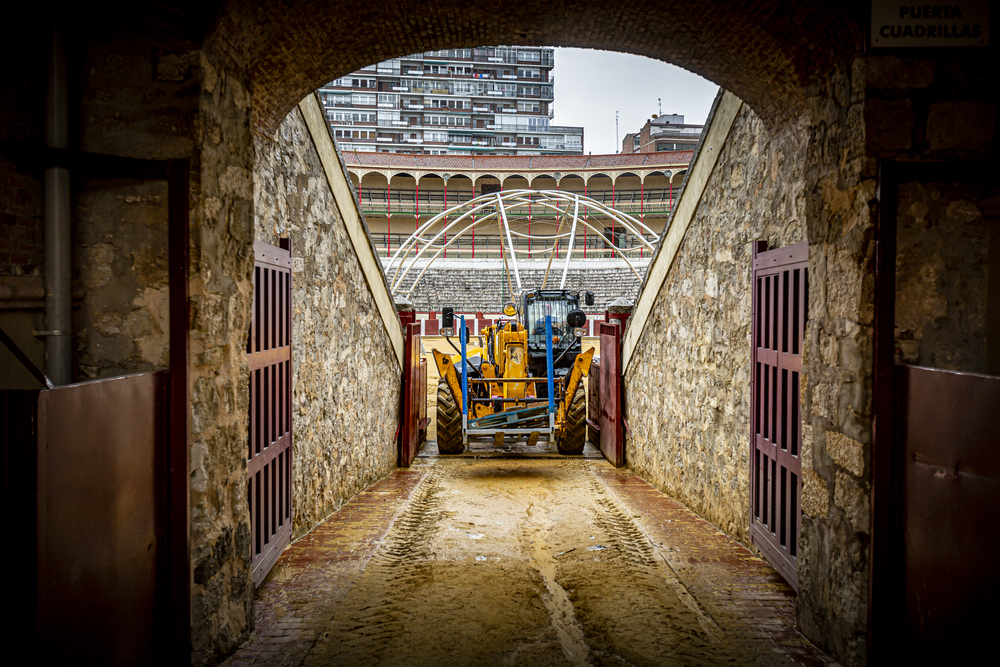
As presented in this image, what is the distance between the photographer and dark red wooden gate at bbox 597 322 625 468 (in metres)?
7.62

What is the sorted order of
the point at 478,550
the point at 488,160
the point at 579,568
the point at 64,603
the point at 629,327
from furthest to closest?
the point at 488,160
the point at 629,327
the point at 478,550
the point at 579,568
the point at 64,603

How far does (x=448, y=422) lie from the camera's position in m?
8.21

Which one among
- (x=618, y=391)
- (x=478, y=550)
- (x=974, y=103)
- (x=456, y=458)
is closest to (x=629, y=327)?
(x=618, y=391)

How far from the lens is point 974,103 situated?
2711 millimetres

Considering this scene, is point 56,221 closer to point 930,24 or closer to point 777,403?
point 930,24

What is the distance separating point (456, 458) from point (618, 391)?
2.52m

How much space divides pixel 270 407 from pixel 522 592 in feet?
6.84

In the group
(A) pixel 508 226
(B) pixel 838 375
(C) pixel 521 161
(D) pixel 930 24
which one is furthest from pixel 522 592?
(C) pixel 521 161

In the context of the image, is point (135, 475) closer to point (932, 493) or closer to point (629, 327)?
point (932, 493)

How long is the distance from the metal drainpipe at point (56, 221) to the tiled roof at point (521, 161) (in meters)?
34.5

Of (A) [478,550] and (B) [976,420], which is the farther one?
(A) [478,550]

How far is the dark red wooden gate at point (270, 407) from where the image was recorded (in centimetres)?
367

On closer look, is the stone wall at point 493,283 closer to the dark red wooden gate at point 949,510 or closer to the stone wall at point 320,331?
the stone wall at point 320,331

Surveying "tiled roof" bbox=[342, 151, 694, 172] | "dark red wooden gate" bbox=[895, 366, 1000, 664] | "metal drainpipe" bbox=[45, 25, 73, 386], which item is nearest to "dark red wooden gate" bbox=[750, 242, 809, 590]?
"dark red wooden gate" bbox=[895, 366, 1000, 664]
